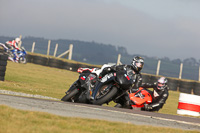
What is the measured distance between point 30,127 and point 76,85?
4.92 metres

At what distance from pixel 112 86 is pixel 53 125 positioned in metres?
4.23

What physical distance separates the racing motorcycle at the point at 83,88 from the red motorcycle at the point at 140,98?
177 cm

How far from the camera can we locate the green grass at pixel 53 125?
15.1ft

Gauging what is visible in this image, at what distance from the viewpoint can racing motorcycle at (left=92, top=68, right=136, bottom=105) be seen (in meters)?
8.96

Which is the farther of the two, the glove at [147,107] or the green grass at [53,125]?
the glove at [147,107]

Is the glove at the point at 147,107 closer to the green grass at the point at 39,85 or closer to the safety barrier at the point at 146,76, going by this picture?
the green grass at the point at 39,85

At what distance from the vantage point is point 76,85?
31.4 ft

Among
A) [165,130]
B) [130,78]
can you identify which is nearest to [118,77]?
[130,78]

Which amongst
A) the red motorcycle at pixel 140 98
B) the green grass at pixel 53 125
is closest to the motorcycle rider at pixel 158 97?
the red motorcycle at pixel 140 98

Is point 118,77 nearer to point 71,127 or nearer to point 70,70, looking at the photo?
point 71,127

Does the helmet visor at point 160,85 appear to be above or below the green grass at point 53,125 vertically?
above

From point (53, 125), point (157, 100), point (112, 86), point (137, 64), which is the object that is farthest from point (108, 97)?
point (53, 125)

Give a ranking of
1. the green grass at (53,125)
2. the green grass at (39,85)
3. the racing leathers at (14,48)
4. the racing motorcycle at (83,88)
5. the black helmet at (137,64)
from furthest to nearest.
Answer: the racing leathers at (14,48), the green grass at (39,85), the black helmet at (137,64), the racing motorcycle at (83,88), the green grass at (53,125)

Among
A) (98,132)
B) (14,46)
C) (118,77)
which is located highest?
(14,46)
